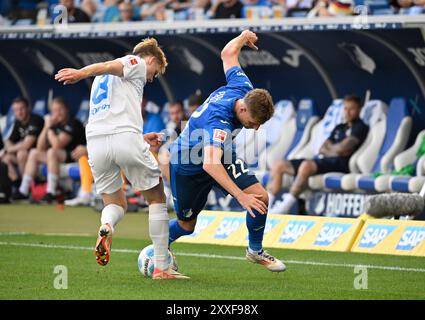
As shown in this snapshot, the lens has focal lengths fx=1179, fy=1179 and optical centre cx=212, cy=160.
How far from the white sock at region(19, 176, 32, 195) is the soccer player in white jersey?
9757 mm

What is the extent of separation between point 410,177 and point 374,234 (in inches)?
123

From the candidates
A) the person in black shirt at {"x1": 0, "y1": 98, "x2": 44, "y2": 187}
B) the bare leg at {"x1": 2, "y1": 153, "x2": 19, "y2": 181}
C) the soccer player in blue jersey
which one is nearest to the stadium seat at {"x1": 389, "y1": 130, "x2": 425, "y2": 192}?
the soccer player in blue jersey

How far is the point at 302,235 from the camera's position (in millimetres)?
12555

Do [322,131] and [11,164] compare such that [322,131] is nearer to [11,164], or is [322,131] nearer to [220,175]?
[11,164]

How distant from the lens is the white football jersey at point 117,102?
9531mm

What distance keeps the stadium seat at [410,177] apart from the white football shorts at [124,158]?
5.87 meters

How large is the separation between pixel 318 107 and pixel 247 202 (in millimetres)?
9503

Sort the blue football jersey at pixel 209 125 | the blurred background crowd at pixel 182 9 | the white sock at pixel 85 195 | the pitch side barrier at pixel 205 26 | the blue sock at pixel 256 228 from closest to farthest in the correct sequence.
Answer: the blue football jersey at pixel 209 125
the blue sock at pixel 256 228
the pitch side barrier at pixel 205 26
the blurred background crowd at pixel 182 9
the white sock at pixel 85 195

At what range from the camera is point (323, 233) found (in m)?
12.4

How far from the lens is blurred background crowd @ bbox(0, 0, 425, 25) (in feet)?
53.1

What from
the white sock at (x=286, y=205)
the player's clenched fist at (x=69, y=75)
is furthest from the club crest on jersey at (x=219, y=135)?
the white sock at (x=286, y=205)

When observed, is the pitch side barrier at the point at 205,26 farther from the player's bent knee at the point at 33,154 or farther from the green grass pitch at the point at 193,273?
the green grass pitch at the point at 193,273

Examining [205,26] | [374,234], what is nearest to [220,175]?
[374,234]
